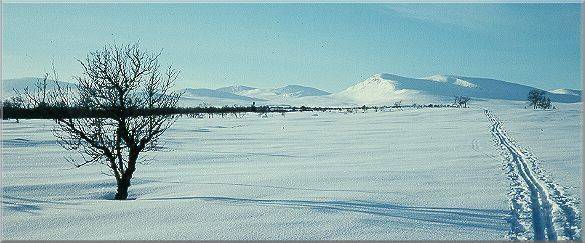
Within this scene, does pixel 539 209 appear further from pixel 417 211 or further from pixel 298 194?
pixel 298 194

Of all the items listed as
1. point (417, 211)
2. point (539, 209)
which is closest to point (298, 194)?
point (417, 211)

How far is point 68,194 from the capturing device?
11125 mm

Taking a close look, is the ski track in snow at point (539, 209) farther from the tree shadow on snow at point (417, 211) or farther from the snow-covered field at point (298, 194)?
the tree shadow on snow at point (417, 211)

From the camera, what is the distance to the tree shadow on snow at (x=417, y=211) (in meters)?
6.72

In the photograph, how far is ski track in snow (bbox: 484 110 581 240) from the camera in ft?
20.6

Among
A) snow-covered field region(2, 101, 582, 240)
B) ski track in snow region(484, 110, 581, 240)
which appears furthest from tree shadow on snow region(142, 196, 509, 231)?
ski track in snow region(484, 110, 581, 240)

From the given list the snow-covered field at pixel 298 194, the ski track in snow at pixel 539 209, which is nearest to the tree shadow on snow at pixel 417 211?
the snow-covered field at pixel 298 194

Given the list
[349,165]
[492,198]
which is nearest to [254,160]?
[349,165]

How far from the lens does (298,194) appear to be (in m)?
9.27

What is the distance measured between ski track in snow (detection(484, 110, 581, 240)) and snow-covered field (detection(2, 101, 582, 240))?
0.06m

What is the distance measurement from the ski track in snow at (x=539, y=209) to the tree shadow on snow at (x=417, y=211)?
300 millimetres

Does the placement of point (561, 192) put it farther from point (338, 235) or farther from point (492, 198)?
point (338, 235)

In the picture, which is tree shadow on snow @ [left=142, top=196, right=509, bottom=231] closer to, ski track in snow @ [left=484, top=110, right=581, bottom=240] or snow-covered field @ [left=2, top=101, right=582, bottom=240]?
snow-covered field @ [left=2, top=101, right=582, bottom=240]

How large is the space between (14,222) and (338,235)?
5.05 meters
